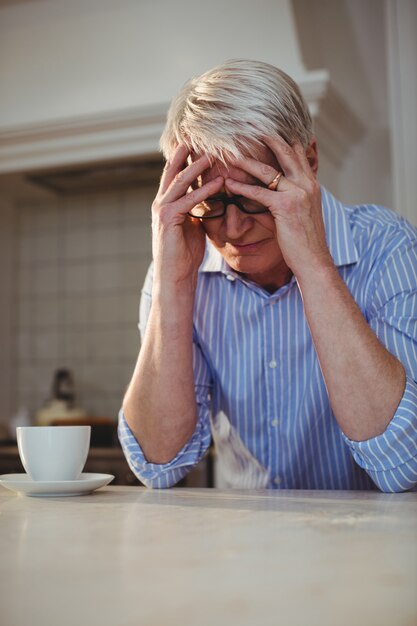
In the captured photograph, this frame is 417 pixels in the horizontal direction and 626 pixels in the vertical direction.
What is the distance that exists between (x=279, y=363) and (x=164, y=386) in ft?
0.76

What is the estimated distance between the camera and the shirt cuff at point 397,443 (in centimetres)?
100

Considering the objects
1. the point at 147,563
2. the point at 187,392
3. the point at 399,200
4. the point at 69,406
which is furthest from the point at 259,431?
the point at 69,406

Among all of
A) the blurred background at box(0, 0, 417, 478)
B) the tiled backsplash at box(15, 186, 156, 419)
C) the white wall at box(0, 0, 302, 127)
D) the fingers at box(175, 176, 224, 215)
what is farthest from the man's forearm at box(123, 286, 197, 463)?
the tiled backsplash at box(15, 186, 156, 419)

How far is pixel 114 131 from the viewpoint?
2.67 meters

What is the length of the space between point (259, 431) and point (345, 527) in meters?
0.64

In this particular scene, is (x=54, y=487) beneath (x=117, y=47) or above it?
beneath

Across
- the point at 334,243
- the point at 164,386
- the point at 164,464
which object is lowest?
the point at 164,464

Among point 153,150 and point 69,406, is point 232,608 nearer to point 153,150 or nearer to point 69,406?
point 153,150

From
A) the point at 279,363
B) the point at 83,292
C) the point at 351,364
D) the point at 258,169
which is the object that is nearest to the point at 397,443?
the point at 351,364

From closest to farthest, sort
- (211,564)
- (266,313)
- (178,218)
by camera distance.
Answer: (211,564) → (178,218) → (266,313)

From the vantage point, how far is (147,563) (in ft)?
Answer: 1.78

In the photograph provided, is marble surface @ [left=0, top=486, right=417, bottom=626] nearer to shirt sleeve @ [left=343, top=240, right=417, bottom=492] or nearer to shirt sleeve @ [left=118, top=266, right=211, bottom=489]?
shirt sleeve @ [left=343, top=240, right=417, bottom=492]

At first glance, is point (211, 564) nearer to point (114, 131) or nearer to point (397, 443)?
point (397, 443)

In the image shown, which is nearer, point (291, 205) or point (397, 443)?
point (397, 443)
